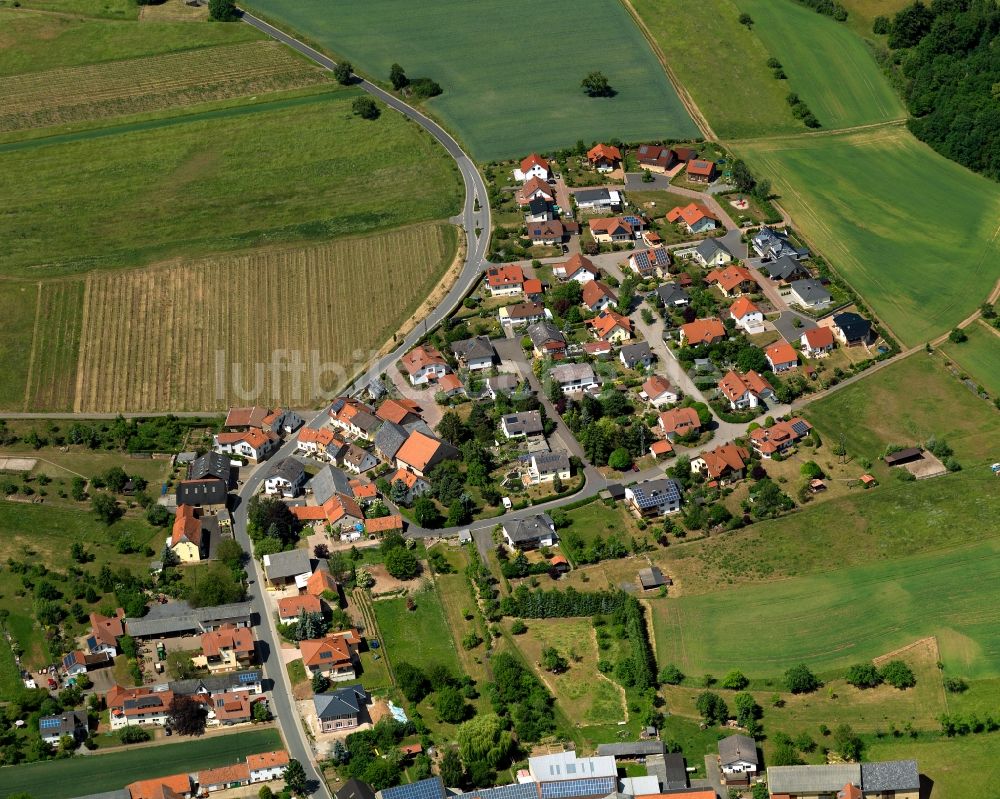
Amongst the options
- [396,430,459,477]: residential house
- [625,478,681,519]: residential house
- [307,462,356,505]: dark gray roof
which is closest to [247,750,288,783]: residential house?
[307,462,356,505]: dark gray roof

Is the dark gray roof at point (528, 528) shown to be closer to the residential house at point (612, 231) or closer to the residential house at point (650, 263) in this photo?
the residential house at point (650, 263)

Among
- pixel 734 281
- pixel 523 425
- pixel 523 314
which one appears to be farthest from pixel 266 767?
pixel 734 281

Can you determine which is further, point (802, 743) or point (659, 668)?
point (659, 668)

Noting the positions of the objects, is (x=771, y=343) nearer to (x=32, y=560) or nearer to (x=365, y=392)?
(x=365, y=392)

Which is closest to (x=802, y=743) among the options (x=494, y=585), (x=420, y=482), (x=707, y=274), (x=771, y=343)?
(x=494, y=585)

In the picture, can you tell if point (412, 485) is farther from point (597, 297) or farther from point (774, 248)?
point (774, 248)

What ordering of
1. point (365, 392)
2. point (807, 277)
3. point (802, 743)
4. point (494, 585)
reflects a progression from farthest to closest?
point (807, 277), point (365, 392), point (494, 585), point (802, 743)
